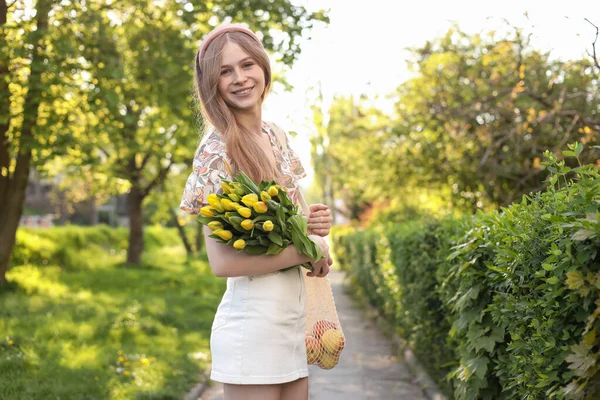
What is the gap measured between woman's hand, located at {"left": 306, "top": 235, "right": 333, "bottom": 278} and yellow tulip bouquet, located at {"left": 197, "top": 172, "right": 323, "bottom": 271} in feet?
0.50

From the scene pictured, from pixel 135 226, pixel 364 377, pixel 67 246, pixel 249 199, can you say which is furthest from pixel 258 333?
pixel 135 226

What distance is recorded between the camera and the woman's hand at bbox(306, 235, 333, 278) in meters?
Answer: 2.80

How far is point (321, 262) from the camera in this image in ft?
9.43

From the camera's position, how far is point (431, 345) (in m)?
7.20

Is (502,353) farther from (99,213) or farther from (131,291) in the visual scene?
(99,213)

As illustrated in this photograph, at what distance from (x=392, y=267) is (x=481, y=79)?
4.48 metres

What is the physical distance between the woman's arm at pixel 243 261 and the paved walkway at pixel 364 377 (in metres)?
4.46

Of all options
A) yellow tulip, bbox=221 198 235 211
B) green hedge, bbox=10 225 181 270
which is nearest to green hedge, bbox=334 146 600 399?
yellow tulip, bbox=221 198 235 211

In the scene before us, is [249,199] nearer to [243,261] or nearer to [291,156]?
[243,261]

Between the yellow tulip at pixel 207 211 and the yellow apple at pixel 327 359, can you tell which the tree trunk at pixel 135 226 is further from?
the yellow tulip at pixel 207 211

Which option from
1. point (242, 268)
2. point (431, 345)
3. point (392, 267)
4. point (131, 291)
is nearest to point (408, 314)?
point (431, 345)

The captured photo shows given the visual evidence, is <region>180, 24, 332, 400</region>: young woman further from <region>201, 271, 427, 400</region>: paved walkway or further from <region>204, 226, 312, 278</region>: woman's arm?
<region>201, 271, 427, 400</region>: paved walkway

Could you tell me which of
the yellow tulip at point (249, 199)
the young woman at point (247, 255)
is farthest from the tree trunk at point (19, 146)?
the yellow tulip at point (249, 199)

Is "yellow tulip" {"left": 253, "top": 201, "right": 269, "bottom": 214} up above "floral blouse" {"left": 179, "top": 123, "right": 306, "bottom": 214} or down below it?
below
